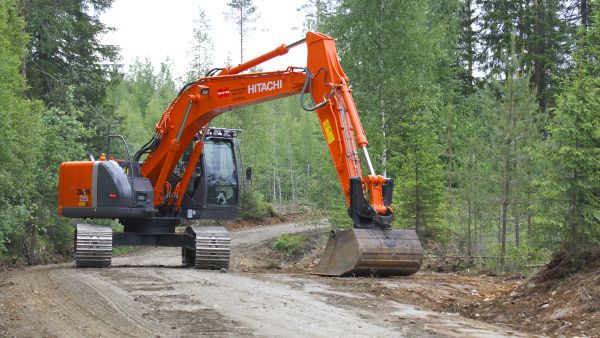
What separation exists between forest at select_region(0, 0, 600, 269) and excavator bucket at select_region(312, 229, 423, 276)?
2580mm

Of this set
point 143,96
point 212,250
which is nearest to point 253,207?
point 212,250

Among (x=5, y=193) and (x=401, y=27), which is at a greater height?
(x=401, y=27)

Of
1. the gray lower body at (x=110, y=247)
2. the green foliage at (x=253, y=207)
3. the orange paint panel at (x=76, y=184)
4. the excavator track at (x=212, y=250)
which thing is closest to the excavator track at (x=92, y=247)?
the gray lower body at (x=110, y=247)

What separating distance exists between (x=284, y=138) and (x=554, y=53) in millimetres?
29788

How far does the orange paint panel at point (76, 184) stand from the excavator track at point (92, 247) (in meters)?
0.77

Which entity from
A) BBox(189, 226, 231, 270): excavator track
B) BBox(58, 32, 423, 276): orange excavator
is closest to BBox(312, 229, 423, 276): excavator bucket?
BBox(58, 32, 423, 276): orange excavator

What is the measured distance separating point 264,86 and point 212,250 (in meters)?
3.74

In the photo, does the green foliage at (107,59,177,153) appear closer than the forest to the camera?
No

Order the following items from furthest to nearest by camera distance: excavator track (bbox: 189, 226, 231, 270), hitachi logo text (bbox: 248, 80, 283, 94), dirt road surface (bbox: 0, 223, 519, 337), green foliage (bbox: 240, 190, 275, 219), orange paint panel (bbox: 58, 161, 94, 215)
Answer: green foliage (bbox: 240, 190, 275, 219) < orange paint panel (bbox: 58, 161, 94, 215) < excavator track (bbox: 189, 226, 231, 270) < hitachi logo text (bbox: 248, 80, 283, 94) < dirt road surface (bbox: 0, 223, 519, 337)

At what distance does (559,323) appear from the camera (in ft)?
28.5

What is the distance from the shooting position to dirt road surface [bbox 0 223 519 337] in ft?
26.9

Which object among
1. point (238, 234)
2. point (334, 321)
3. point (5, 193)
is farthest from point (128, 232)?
point (238, 234)

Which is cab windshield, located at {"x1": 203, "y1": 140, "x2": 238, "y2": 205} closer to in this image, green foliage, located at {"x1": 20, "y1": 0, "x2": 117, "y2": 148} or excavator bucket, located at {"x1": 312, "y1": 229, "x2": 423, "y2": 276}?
excavator bucket, located at {"x1": 312, "y1": 229, "x2": 423, "y2": 276}

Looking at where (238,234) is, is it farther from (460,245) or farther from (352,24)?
(460,245)
